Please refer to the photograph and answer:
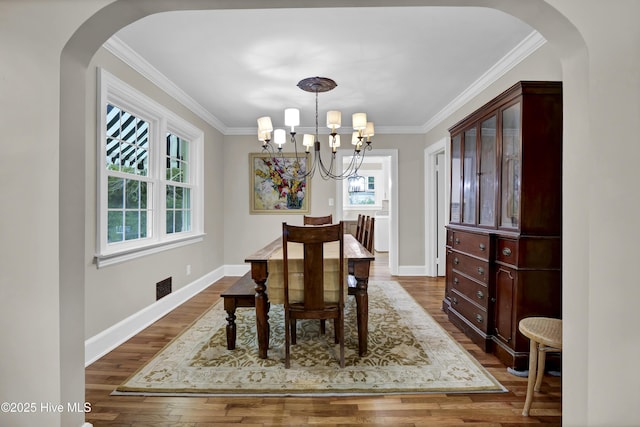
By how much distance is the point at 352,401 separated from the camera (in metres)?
1.84

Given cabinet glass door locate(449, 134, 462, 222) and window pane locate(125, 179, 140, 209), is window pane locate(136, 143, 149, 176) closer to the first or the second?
window pane locate(125, 179, 140, 209)

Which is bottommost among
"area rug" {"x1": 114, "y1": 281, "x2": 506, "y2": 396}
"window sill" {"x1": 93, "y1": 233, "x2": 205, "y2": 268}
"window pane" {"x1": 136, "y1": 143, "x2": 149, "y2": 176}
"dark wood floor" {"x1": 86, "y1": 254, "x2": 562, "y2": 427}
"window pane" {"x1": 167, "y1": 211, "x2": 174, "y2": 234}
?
"dark wood floor" {"x1": 86, "y1": 254, "x2": 562, "y2": 427}

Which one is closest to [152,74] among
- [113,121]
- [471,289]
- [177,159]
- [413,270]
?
[113,121]

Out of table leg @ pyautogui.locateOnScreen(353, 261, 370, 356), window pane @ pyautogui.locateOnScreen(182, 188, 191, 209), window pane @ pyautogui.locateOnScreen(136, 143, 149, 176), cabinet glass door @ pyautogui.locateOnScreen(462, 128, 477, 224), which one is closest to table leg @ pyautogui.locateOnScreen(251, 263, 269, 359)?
table leg @ pyautogui.locateOnScreen(353, 261, 370, 356)

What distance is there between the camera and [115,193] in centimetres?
273

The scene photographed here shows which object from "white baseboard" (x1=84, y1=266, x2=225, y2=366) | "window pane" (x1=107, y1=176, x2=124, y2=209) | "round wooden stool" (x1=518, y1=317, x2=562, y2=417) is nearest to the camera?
"round wooden stool" (x1=518, y1=317, x2=562, y2=417)

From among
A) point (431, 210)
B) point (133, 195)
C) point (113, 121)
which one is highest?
point (113, 121)

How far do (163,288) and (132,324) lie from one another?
587 millimetres

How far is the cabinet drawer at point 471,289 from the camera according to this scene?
249 cm

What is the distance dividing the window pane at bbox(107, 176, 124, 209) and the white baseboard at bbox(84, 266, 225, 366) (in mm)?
965

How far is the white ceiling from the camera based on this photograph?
2.22 meters

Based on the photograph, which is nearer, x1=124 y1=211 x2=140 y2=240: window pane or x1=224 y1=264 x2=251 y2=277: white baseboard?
x1=124 y1=211 x2=140 y2=240: window pane

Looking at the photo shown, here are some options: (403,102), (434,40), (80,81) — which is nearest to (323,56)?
(434,40)

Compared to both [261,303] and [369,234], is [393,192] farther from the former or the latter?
[261,303]
